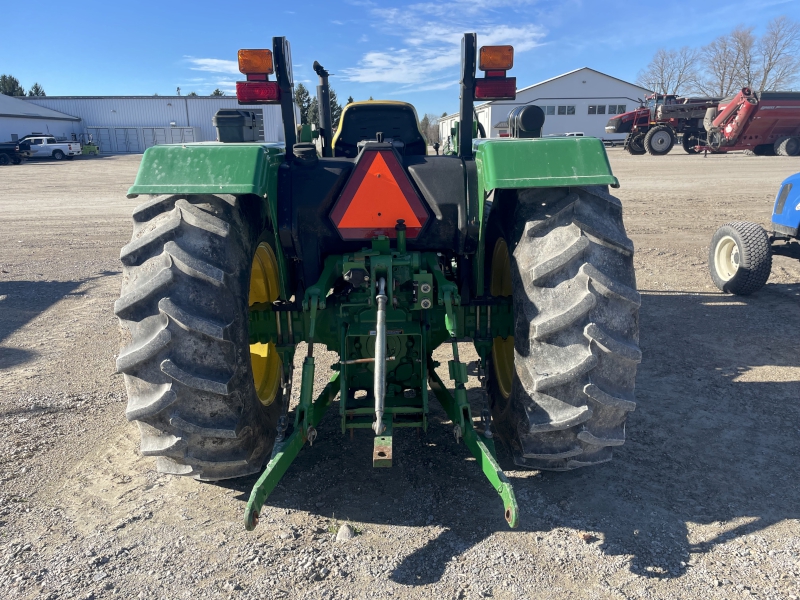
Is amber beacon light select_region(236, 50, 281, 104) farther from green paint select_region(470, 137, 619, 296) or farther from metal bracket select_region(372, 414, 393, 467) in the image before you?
metal bracket select_region(372, 414, 393, 467)

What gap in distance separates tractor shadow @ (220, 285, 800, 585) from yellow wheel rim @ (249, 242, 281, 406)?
0.48 m

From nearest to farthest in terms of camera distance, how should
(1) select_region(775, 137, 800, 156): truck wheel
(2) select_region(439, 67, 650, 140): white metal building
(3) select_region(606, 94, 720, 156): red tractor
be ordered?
(1) select_region(775, 137, 800, 156): truck wheel < (3) select_region(606, 94, 720, 156): red tractor < (2) select_region(439, 67, 650, 140): white metal building

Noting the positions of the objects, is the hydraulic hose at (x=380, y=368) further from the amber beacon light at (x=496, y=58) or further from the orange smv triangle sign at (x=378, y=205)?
the amber beacon light at (x=496, y=58)

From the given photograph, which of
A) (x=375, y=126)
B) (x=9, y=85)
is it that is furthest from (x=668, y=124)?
(x=9, y=85)

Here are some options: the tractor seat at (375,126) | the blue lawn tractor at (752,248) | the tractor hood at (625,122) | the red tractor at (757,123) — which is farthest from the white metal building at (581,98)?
the tractor seat at (375,126)

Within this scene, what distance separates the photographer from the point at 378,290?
3025 mm

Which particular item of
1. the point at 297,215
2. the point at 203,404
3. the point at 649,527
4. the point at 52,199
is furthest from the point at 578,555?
the point at 52,199

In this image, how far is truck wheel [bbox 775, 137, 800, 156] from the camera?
2566 cm

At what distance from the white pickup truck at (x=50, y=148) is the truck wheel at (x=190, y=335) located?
42.7 m

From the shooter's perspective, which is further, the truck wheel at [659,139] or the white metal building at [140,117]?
the white metal building at [140,117]

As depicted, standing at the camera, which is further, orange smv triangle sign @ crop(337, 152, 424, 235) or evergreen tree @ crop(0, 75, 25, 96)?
evergreen tree @ crop(0, 75, 25, 96)

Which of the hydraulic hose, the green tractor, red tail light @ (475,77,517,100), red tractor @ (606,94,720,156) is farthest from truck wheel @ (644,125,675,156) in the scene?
the hydraulic hose

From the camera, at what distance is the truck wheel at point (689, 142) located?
96.8 feet

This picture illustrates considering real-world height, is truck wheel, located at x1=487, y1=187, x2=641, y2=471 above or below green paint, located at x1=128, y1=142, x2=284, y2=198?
below
